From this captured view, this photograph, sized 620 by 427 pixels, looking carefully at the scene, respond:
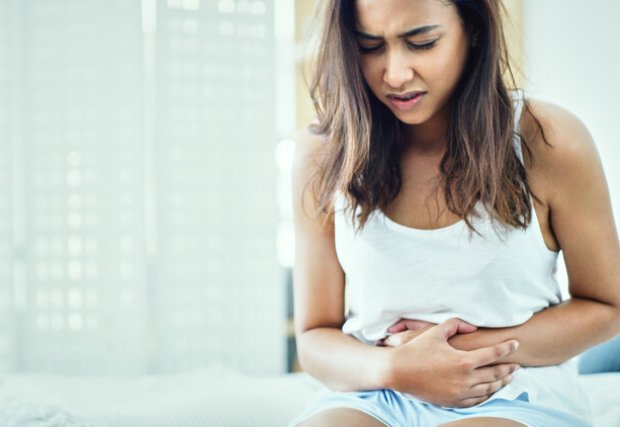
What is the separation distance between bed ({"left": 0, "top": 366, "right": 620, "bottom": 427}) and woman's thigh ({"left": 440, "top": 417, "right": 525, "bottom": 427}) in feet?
1.42

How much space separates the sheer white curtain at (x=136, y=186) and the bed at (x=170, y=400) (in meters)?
0.53

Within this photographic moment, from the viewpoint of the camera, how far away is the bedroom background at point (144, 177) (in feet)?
7.25

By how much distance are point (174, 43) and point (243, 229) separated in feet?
2.23

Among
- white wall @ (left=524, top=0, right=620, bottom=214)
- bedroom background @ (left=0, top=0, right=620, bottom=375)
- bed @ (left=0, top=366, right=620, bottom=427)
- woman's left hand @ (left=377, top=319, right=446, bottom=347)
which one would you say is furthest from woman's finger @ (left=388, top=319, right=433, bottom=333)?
bedroom background @ (left=0, top=0, right=620, bottom=375)

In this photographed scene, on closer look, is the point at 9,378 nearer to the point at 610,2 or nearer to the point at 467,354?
the point at 467,354

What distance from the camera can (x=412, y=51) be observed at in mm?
1094

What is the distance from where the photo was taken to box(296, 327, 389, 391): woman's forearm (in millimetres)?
1076

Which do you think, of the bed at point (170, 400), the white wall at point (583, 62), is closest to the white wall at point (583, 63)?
the white wall at point (583, 62)

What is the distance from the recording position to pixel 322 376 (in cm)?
118

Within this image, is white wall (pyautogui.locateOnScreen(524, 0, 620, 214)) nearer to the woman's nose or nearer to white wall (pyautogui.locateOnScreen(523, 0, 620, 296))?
white wall (pyautogui.locateOnScreen(523, 0, 620, 296))

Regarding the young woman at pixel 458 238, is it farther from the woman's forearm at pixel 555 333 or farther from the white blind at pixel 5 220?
the white blind at pixel 5 220

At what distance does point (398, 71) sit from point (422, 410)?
0.55 meters

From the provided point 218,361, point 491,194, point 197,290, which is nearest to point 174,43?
point 197,290

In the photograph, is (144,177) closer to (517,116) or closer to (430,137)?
(430,137)
